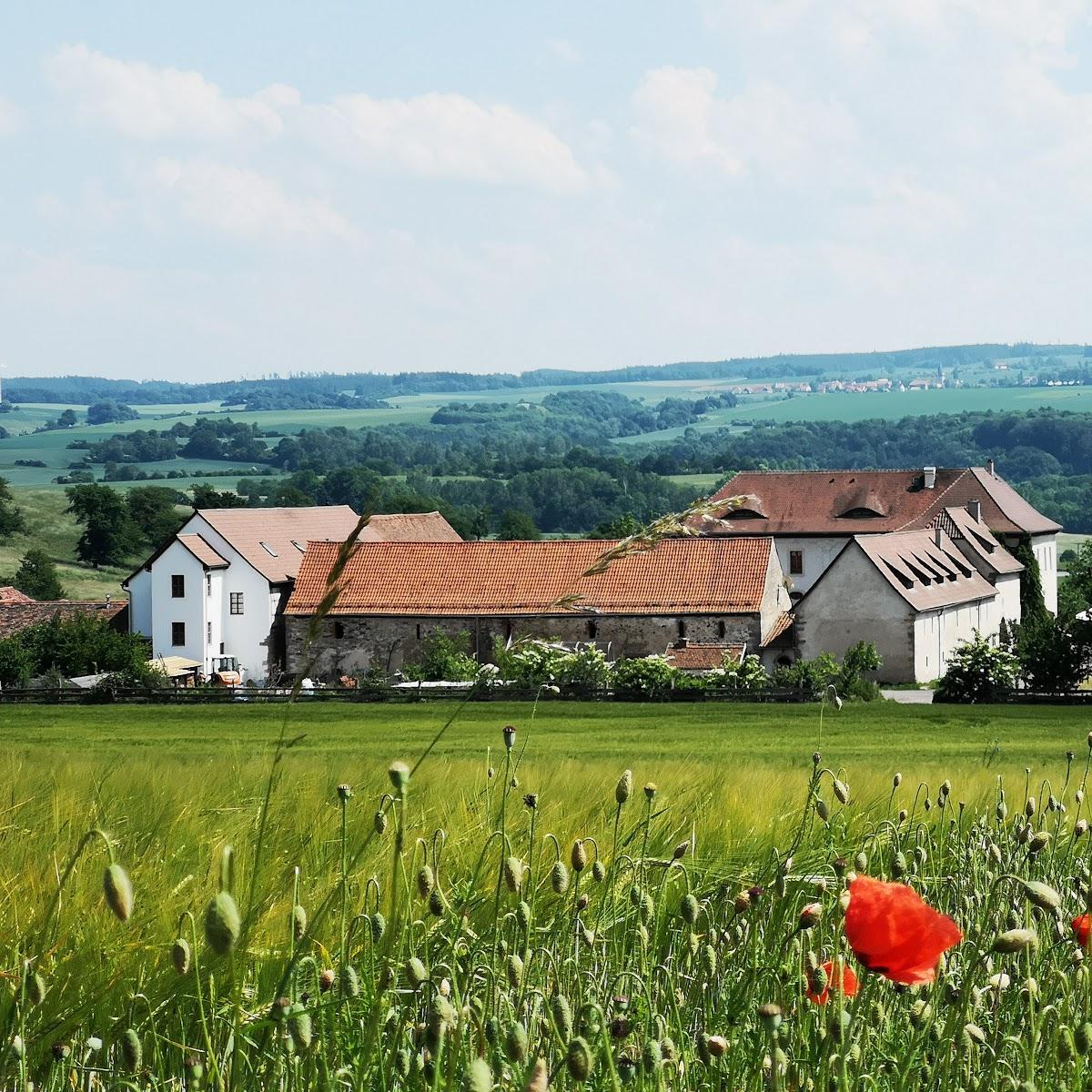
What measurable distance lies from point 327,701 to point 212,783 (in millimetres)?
32376

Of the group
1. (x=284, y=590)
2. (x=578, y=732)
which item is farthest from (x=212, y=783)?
(x=284, y=590)

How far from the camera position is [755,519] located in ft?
272

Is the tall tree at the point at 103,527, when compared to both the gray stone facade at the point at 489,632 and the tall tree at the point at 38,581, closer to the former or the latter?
the tall tree at the point at 38,581

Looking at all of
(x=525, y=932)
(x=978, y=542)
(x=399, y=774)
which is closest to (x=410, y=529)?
(x=978, y=542)

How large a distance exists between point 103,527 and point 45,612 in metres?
56.8

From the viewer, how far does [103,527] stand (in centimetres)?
12238

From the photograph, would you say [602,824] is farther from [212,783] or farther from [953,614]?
[953,614]

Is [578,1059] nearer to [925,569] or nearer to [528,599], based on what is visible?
[528,599]

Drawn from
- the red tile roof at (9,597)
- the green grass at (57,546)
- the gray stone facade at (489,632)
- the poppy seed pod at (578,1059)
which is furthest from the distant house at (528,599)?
the green grass at (57,546)

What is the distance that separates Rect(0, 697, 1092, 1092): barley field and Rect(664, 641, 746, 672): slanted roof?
38.4 metres

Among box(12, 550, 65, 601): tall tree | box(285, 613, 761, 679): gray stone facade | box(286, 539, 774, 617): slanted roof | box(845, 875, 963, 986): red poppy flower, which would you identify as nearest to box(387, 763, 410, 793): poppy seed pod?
box(845, 875, 963, 986): red poppy flower

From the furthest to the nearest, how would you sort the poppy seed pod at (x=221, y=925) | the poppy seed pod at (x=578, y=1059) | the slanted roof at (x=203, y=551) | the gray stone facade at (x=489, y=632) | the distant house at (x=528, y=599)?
the slanted roof at (x=203, y=551)
the distant house at (x=528, y=599)
the gray stone facade at (x=489, y=632)
the poppy seed pod at (x=578, y=1059)
the poppy seed pod at (x=221, y=925)

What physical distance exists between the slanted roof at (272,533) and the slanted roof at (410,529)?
1847 millimetres

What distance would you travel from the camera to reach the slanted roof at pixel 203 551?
6322 cm
